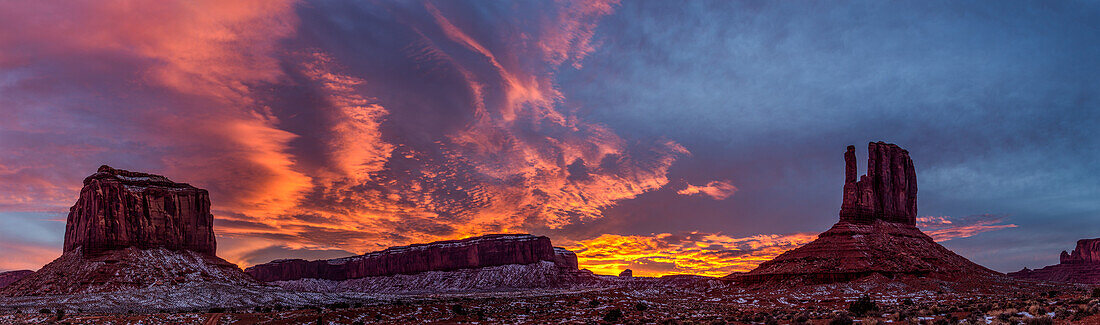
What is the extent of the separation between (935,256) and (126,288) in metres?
120

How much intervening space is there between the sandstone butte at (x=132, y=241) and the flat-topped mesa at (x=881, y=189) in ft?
355

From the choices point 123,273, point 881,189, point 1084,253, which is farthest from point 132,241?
point 1084,253

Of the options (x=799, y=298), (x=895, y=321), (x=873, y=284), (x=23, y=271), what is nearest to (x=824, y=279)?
(x=873, y=284)

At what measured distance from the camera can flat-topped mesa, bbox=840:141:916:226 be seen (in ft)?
291

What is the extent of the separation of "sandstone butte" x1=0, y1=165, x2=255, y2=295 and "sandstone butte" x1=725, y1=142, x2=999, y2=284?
94.7 meters

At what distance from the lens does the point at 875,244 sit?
7756cm

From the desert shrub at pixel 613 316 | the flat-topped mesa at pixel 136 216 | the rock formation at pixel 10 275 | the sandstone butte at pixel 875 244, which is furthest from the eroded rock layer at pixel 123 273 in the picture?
the rock formation at pixel 10 275

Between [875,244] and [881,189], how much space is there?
1837 centimetres

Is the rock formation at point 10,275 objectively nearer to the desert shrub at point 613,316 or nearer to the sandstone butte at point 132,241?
the sandstone butte at point 132,241

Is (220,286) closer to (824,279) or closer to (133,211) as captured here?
(133,211)

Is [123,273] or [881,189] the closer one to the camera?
[123,273]

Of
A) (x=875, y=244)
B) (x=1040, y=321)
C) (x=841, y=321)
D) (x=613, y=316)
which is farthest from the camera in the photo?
(x=875, y=244)

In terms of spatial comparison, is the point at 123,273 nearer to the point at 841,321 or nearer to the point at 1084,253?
the point at 841,321

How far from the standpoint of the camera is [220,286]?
3487 inches
